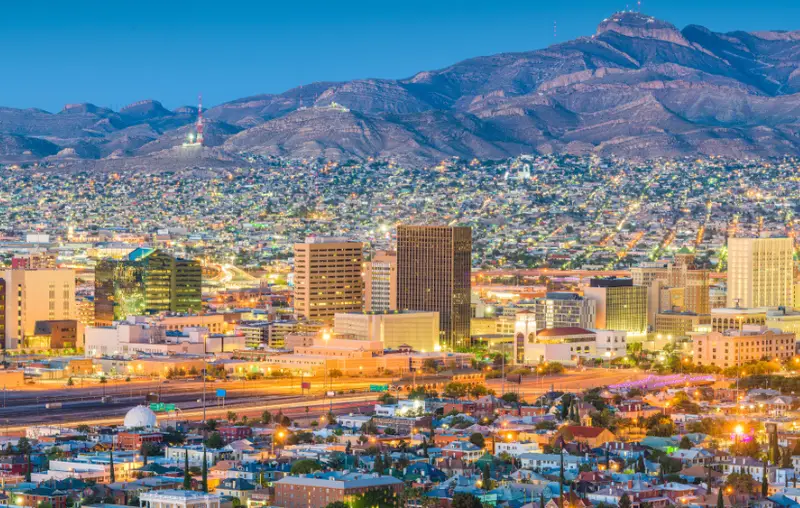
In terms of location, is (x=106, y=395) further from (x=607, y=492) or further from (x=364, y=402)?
(x=607, y=492)

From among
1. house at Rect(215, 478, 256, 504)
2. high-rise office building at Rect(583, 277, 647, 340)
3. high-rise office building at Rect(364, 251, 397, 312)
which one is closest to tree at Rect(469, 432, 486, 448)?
house at Rect(215, 478, 256, 504)

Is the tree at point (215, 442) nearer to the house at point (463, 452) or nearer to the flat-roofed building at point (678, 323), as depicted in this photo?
the house at point (463, 452)

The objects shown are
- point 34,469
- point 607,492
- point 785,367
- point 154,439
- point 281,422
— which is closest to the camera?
point 607,492

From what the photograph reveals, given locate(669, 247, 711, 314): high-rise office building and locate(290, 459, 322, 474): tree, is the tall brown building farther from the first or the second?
locate(290, 459, 322, 474): tree

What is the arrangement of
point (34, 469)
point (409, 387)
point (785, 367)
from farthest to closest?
point (785, 367) → point (409, 387) → point (34, 469)

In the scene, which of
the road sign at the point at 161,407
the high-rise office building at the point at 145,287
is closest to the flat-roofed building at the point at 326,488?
the road sign at the point at 161,407

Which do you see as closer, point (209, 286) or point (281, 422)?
point (281, 422)

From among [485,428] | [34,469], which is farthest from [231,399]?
[34,469]
